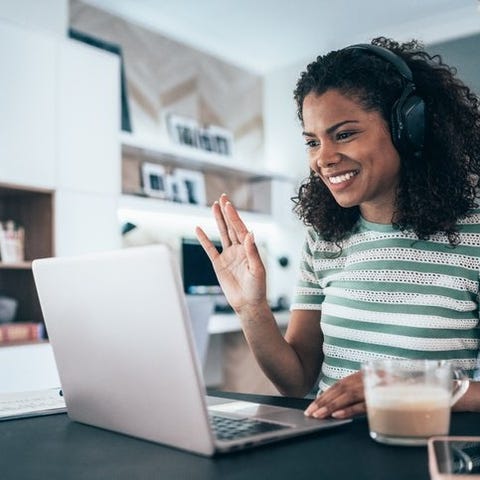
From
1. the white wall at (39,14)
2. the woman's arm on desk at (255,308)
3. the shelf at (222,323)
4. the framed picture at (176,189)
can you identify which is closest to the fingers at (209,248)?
the woman's arm on desk at (255,308)

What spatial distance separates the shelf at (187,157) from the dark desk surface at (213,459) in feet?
10.1

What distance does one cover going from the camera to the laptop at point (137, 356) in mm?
792

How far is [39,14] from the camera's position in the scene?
144 inches

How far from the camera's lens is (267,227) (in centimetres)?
516

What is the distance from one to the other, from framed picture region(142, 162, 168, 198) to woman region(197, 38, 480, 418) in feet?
9.09

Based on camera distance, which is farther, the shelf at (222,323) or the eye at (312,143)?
the shelf at (222,323)

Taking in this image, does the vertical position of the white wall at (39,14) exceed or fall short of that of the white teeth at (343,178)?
it exceeds it

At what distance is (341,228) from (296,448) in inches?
30.9

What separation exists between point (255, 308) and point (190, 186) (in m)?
3.28

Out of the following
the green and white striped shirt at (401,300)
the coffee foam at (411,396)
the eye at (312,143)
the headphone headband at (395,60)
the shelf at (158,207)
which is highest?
the shelf at (158,207)

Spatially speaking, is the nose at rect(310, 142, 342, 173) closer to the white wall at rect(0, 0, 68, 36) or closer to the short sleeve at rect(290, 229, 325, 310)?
the short sleeve at rect(290, 229, 325, 310)

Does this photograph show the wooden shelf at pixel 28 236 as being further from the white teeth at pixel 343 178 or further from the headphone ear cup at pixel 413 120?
the headphone ear cup at pixel 413 120

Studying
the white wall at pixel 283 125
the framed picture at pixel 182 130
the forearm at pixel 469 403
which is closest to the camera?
the forearm at pixel 469 403

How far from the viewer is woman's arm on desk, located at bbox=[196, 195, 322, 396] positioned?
1275mm
